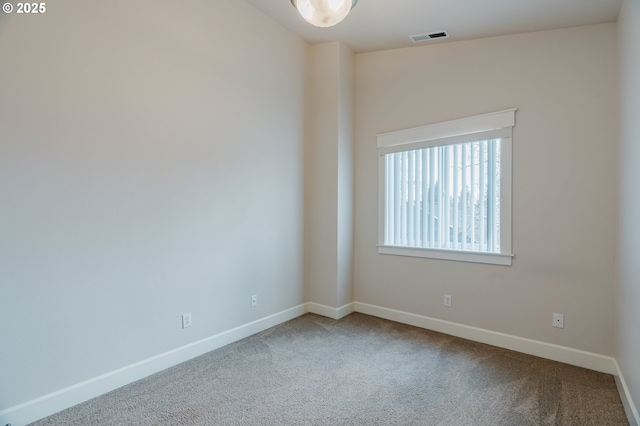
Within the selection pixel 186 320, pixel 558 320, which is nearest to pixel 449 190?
pixel 558 320

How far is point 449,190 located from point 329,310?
6.07 feet

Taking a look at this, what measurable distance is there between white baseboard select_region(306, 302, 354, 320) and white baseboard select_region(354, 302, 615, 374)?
0.70 feet

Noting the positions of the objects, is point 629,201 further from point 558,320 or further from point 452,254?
point 452,254

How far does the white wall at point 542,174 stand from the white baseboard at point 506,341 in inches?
2.5

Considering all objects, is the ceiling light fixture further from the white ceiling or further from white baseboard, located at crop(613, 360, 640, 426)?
white baseboard, located at crop(613, 360, 640, 426)

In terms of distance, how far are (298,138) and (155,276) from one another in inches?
84.0

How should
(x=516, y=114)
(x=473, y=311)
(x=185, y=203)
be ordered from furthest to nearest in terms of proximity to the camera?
(x=473, y=311)
(x=516, y=114)
(x=185, y=203)

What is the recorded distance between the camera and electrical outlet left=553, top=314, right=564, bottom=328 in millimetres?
2921

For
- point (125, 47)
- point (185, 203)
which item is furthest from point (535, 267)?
point (125, 47)

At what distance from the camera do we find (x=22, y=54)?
2.03m

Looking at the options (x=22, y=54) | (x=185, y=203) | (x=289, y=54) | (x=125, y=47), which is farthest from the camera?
(x=289, y=54)

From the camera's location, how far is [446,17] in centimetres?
302

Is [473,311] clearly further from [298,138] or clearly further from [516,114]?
[298,138]

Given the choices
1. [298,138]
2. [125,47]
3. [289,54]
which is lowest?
[298,138]
